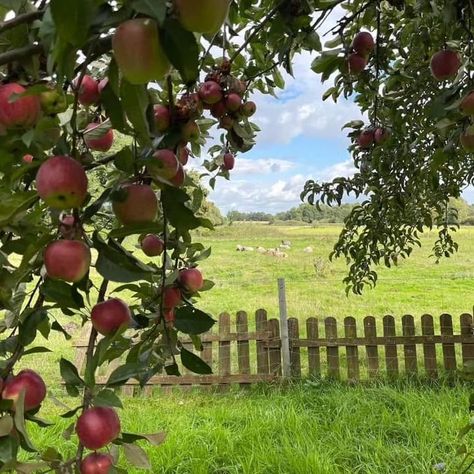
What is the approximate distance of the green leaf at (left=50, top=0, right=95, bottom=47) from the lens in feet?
1.03

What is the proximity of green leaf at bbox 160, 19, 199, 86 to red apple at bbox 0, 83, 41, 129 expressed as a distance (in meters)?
0.15

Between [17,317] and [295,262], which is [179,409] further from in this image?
[295,262]

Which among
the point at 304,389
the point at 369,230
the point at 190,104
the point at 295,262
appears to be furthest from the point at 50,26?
the point at 295,262

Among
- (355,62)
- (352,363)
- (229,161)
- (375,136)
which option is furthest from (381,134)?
(352,363)

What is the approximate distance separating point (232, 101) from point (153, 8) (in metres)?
0.49

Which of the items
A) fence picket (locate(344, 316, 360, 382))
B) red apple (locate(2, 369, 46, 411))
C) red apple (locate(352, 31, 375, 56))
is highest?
red apple (locate(352, 31, 375, 56))

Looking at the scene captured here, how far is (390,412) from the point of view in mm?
3047

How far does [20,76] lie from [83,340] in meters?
4.17

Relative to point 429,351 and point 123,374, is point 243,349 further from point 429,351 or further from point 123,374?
point 123,374

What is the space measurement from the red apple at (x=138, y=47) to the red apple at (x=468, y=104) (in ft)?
1.87

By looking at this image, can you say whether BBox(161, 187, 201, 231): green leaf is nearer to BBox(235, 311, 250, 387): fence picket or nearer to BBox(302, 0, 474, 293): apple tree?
BBox(302, 0, 474, 293): apple tree

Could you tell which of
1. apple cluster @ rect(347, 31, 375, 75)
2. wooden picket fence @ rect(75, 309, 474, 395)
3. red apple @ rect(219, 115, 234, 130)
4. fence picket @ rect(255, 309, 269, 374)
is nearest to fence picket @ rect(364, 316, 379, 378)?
wooden picket fence @ rect(75, 309, 474, 395)

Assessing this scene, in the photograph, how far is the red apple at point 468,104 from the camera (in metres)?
0.78

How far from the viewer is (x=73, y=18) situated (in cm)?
32
